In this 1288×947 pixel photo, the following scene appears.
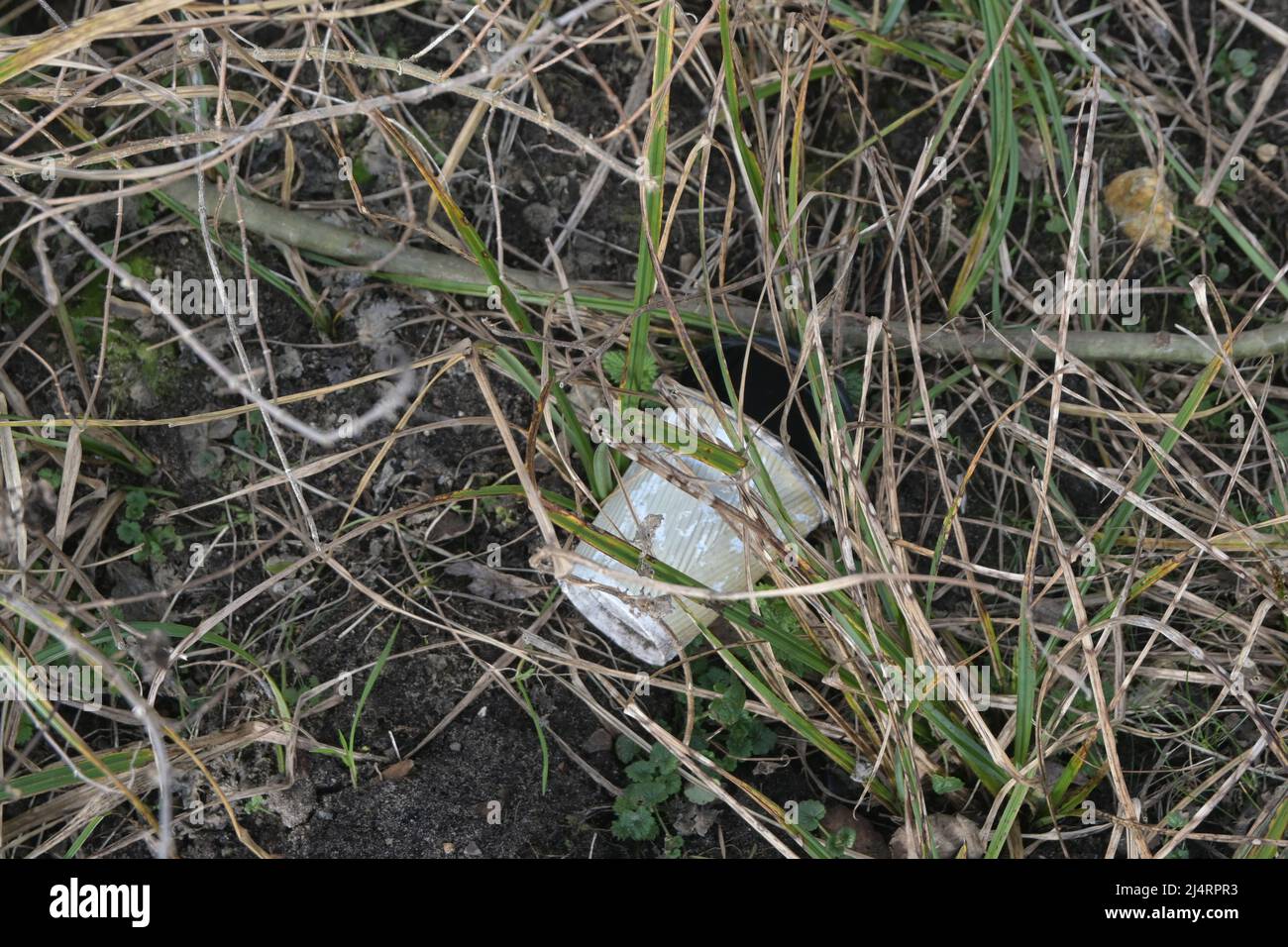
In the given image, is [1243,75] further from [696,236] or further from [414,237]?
[414,237]

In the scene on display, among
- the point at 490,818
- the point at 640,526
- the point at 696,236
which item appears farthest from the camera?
the point at 696,236

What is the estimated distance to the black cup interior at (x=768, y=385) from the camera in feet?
5.10

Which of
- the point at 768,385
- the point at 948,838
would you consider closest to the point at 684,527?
the point at 768,385

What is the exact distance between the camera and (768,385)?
1592 millimetres

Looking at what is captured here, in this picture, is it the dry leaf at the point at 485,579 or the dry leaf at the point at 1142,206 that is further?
the dry leaf at the point at 1142,206

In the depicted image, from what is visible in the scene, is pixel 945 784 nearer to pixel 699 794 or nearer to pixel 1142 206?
pixel 699 794

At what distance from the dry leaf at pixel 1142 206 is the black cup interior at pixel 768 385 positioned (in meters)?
0.66

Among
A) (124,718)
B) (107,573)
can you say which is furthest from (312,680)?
(107,573)

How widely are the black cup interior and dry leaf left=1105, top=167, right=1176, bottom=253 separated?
657mm

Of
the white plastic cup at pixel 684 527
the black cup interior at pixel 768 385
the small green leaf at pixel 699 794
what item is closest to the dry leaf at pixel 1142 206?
the black cup interior at pixel 768 385

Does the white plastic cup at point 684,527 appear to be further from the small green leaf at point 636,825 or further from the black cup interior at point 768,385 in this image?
the small green leaf at point 636,825

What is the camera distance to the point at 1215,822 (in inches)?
58.7

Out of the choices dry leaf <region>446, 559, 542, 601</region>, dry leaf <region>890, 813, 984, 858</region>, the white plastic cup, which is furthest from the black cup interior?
dry leaf <region>890, 813, 984, 858</region>
